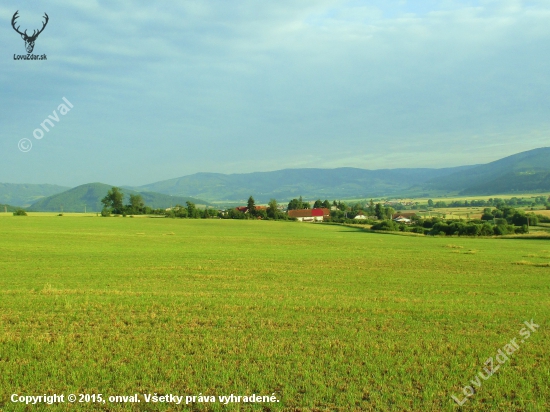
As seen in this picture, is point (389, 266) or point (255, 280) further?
point (389, 266)

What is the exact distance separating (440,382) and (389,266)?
19062 millimetres

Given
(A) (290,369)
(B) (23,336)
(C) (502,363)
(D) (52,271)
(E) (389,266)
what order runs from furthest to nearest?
1. (E) (389,266)
2. (D) (52,271)
3. (B) (23,336)
4. (C) (502,363)
5. (A) (290,369)

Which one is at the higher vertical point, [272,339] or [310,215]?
[272,339]

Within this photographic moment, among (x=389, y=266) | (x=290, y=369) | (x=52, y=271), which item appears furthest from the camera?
(x=389, y=266)

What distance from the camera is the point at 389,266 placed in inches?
1044

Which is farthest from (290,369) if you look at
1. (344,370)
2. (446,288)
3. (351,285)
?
(446,288)

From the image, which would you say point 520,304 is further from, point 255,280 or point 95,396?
point 95,396

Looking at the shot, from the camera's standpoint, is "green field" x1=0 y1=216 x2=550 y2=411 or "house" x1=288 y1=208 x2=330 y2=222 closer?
"green field" x1=0 y1=216 x2=550 y2=411

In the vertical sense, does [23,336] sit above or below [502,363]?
above

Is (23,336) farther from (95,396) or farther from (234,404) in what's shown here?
(234,404)

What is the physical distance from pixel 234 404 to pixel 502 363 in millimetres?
6195

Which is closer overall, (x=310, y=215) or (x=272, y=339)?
(x=272, y=339)

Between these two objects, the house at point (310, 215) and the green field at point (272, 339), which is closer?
the green field at point (272, 339)

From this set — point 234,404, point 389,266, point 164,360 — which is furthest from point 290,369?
point 389,266
